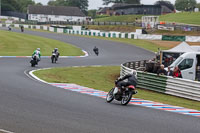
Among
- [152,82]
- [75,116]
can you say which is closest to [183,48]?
[152,82]

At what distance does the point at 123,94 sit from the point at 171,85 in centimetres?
577

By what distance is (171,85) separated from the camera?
1919 cm

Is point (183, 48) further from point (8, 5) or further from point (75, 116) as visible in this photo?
point (8, 5)

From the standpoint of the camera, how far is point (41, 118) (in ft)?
34.2

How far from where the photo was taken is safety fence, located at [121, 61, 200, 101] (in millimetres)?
18005

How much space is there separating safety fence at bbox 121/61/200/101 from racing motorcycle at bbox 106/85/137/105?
508cm

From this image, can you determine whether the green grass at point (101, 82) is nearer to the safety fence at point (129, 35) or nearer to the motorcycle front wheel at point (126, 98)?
the motorcycle front wheel at point (126, 98)

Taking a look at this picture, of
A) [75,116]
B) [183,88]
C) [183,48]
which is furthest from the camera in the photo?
[183,48]

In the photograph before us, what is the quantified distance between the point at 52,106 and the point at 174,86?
28.1ft

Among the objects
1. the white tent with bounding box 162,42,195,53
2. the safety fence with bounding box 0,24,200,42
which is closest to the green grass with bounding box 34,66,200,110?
the white tent with bounding box 162,42,195,53

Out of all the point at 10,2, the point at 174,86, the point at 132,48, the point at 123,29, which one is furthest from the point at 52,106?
the point at 10,2

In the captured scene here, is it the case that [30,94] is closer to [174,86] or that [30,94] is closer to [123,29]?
[174,86]

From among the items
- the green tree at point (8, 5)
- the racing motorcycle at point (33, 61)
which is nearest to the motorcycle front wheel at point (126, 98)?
the racing motorcycle at point (33, 61)

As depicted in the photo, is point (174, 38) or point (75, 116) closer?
point (75, 116)
